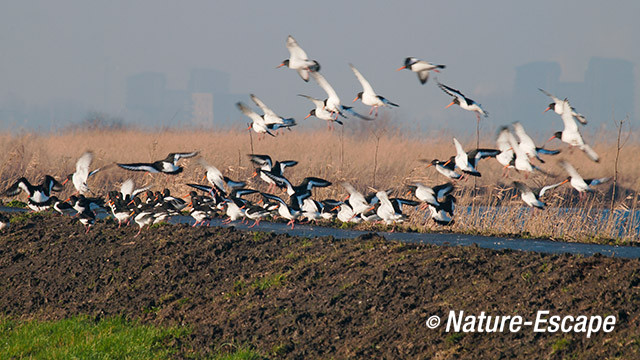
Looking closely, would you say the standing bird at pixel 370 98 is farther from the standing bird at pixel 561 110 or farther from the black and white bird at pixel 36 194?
the black and white bird at pixel 36 194

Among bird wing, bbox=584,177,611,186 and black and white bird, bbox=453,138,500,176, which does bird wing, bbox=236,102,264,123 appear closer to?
black and white bird, bbox=453,138,500,176

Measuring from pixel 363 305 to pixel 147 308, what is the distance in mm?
2861

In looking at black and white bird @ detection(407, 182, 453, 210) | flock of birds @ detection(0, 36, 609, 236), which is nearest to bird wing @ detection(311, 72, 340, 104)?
flock of birds @ detection(0, 36, 609, 236)

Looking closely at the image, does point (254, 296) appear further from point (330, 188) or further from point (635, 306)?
point (330, 188)

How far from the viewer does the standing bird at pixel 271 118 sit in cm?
1420

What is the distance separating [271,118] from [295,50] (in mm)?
2060

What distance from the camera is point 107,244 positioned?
11.1m

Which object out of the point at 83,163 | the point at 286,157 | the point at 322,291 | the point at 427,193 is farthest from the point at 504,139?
the point at 286,157

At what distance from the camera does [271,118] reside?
14438 millimetres

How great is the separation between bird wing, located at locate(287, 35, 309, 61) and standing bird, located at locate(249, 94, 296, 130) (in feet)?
5.48

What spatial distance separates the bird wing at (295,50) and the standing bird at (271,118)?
167 centimetres

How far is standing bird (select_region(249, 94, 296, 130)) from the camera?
14.2 meters

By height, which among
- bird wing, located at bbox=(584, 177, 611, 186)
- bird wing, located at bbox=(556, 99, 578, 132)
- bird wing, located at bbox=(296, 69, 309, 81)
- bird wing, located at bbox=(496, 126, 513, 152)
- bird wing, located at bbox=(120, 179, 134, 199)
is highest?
bird wing, located at bbox=(296, 69, 309, 81)

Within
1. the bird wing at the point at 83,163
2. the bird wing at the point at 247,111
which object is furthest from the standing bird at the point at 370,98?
the bird wing at the point at 83,163
